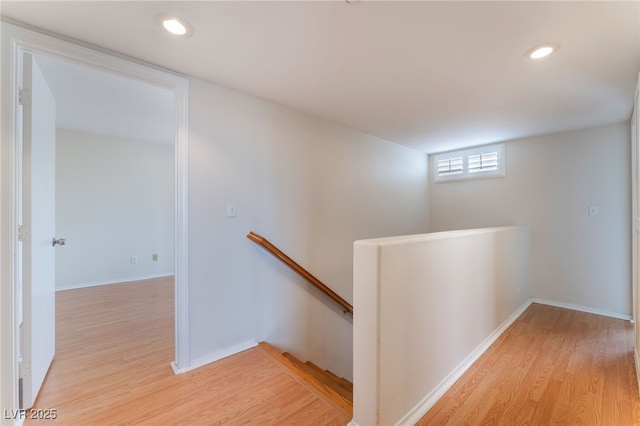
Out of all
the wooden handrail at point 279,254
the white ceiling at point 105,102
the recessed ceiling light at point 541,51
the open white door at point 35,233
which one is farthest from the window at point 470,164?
the open white door at point 35,233

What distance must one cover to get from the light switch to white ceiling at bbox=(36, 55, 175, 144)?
1.04 meters

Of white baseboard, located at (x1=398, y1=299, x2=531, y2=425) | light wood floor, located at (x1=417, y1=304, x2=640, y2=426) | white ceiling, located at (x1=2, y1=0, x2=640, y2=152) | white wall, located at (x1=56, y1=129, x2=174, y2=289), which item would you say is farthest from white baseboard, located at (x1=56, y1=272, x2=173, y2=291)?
light wood floor, located at (x1=417, y1=304, x2=640, y2=426)

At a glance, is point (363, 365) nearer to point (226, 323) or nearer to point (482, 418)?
point (482, 418)

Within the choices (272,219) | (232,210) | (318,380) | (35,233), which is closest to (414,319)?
(318,380)

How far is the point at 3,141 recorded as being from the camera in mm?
1363

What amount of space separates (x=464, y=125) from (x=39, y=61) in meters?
3.79

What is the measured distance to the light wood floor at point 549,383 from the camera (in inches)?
60.7

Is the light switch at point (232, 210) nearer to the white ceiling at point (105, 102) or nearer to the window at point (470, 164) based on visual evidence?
the white ceiling at point (105, 102)

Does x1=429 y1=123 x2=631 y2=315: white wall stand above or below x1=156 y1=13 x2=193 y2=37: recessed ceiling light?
below

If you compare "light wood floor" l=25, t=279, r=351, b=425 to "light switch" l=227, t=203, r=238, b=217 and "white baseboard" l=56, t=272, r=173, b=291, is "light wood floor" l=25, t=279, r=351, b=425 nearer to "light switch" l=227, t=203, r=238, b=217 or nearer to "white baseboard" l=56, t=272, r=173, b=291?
"light switch" l=227, t=203, r=238, b=217

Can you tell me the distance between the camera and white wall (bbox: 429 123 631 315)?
293 centimetres

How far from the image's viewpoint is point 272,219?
2424mm

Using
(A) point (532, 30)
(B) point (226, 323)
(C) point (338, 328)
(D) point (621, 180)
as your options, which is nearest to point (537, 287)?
(D) point (621, 180)

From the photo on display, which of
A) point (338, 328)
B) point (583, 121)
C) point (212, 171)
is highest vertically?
point (583, 121)
